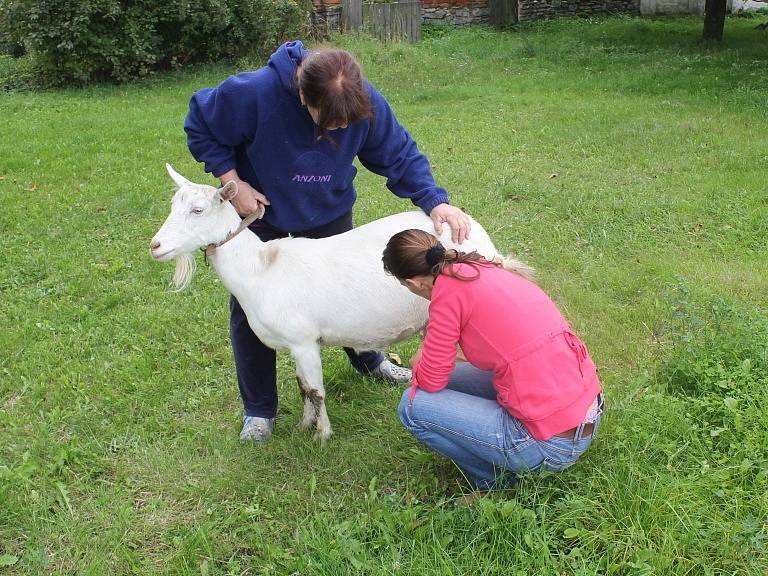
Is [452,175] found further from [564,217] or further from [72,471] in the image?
[72,471]

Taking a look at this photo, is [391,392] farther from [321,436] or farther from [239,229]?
[239,229]

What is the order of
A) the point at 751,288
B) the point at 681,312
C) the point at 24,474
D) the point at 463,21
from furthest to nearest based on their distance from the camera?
the point at 463,21 → the point at 751,288 → the point at 681,312 → the point at 24,474

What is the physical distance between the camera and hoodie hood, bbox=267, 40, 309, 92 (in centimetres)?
288

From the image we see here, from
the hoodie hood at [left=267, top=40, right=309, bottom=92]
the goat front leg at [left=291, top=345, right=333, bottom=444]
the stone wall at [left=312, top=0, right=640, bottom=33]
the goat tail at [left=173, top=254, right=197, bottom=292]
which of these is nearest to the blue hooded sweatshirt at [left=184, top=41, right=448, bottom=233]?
the hoodie hood at [left=267, top=40, right=309, bottom=92]

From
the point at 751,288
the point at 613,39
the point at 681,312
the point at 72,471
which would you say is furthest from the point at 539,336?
the point at 613,39

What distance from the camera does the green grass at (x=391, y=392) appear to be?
102 inches

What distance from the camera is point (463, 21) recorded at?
63.4 feet

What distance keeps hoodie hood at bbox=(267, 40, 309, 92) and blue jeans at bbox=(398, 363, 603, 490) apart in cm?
139

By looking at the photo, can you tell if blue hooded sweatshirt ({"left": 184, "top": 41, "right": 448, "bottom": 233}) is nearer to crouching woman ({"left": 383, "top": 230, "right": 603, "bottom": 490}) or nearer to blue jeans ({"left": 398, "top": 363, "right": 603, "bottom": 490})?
crouching woman ({"left": 383, "top": 230, "right": 603, "bottom": 490})

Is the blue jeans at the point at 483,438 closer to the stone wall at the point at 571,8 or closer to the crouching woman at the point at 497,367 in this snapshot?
the crouching woman at the point at 497,367

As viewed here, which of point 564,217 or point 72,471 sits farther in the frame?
point 564,217

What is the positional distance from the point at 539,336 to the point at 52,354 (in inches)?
126

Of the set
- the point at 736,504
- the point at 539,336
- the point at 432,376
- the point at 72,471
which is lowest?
the point at 72,471

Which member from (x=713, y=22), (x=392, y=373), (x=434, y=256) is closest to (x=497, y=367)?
(x=434, y=256)
